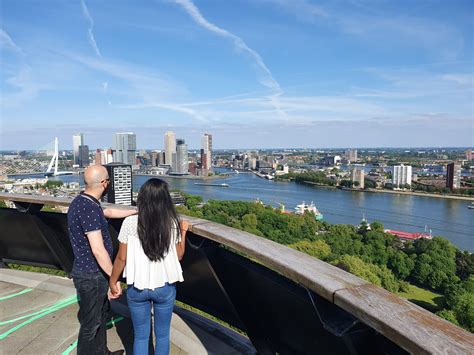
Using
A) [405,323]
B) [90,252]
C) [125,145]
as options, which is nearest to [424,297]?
[90,252]

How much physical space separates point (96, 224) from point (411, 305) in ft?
2.61

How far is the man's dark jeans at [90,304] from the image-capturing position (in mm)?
1123

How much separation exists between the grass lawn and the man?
11557mm

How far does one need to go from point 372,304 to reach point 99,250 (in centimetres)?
73

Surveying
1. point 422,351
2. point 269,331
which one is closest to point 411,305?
point 422,351

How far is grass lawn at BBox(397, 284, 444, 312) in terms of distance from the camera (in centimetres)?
1143

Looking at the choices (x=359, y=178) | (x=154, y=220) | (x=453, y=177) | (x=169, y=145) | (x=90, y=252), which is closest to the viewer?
(x=154, y=220)

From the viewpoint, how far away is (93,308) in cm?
115

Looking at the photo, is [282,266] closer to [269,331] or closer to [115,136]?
[269,331]

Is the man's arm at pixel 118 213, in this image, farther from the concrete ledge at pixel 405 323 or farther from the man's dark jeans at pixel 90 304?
the concrete ledge at pixel 405 323

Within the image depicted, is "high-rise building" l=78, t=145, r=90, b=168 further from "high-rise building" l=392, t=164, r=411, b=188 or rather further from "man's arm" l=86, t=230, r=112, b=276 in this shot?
"man's arm" l=86, t=230, r=112, b=276

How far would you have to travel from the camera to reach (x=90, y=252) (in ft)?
3.65

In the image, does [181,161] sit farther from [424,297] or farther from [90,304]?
[90,304]

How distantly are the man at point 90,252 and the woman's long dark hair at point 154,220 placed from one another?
155 millimetres
